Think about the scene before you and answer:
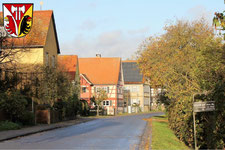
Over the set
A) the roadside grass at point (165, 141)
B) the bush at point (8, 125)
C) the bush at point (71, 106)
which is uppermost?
the bush at point (71, 106)

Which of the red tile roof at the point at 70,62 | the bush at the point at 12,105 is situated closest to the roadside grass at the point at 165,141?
the bush at the point at 12,105

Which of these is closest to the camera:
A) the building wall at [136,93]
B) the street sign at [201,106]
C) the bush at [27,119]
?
the street sign at [201,106]

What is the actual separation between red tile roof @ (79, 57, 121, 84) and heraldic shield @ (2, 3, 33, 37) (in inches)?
2301

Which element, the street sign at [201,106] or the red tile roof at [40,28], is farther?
the red tile roof at [40,28]

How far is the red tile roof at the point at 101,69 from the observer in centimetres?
7669

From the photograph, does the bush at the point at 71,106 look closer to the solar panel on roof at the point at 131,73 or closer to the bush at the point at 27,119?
the bush at the point at 27,119

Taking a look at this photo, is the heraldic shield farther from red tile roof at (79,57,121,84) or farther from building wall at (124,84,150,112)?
building wall at (124,84,150,112)

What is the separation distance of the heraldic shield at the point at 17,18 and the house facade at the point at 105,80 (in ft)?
172

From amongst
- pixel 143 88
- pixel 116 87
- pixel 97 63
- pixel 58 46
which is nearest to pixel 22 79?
pixel 58 46

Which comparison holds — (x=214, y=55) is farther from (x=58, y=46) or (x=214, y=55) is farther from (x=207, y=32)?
(x=58, y=46)

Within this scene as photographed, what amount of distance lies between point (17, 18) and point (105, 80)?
2355 inches

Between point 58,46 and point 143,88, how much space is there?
47656 mm

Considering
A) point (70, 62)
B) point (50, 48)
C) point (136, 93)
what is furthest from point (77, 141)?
point (136, 93)

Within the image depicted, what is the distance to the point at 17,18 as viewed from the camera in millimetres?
16719
